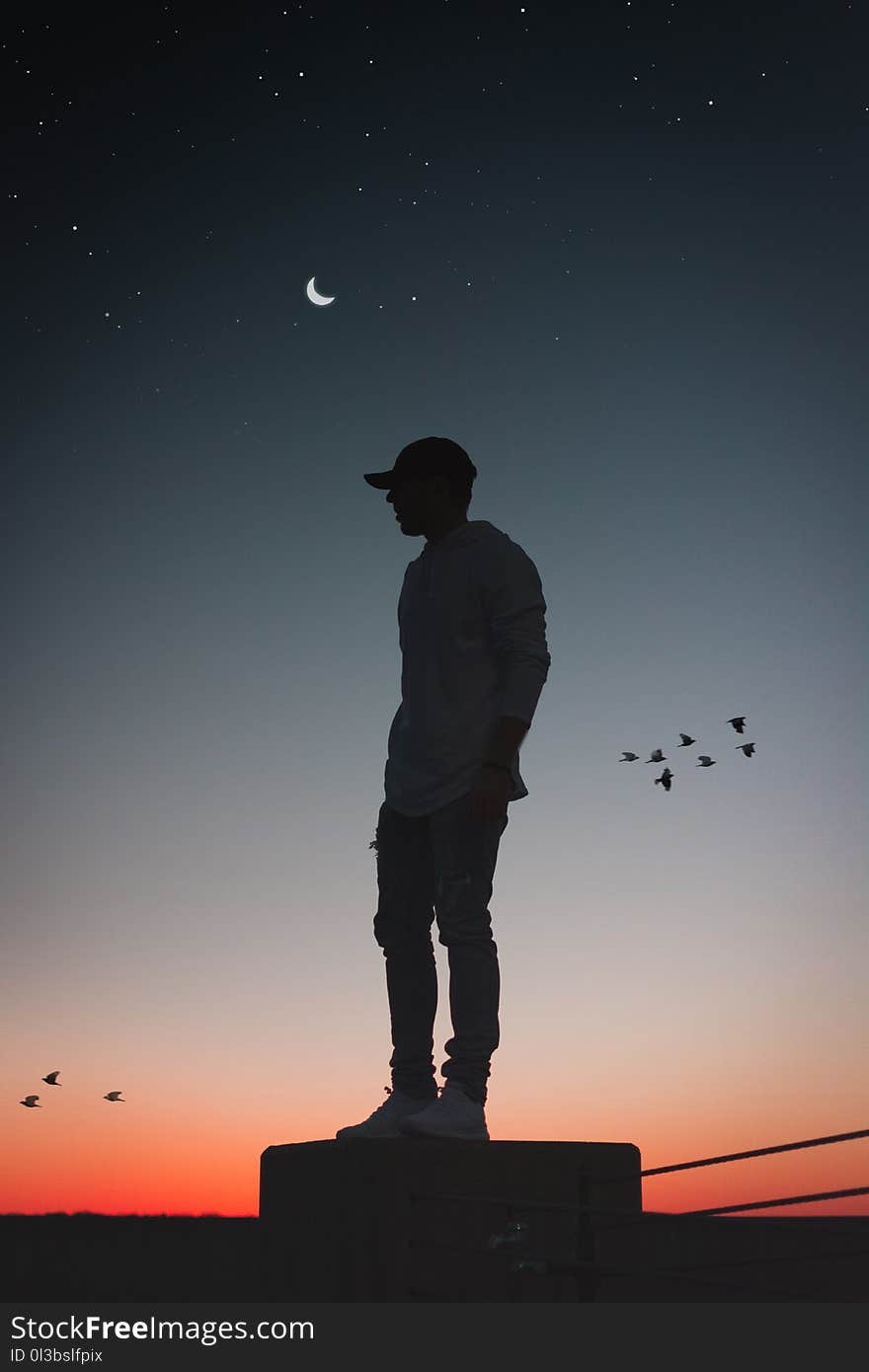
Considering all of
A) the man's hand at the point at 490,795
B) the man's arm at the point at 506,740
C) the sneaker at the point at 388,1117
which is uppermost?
the man's arm at the point at 506,740

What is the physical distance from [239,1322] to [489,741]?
210cm

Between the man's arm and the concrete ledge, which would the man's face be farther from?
the concrete ledge

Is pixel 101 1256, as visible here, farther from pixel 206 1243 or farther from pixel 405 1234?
pixel 405 1234

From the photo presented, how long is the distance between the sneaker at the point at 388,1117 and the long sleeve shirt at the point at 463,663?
3.49 ft

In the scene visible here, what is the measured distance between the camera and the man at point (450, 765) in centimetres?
469

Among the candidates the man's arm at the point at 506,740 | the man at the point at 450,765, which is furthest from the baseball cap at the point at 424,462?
the man's arm at the point at 506,740

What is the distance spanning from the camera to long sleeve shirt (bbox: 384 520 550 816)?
4.85 metres

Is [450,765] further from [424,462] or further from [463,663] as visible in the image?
[424,462]

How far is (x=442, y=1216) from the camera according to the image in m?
4.24

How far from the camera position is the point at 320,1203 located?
4.62m

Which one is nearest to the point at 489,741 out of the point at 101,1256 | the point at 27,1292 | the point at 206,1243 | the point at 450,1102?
the point at 450,1102

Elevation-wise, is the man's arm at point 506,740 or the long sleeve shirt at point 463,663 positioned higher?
the long sleeve shirt at point 463,663

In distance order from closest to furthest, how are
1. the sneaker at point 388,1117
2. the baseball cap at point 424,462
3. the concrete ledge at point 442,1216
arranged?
the concrete ledge at point 442,1216, the sneaker at point 388,1117, the baseball cap at point 424,462

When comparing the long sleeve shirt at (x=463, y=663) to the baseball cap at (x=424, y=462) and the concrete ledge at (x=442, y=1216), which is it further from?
the concrete ledge at (x=442, y=1216)
